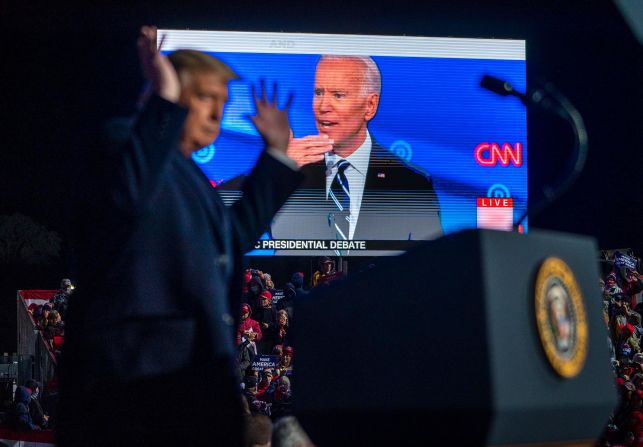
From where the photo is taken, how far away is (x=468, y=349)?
116 centimetres

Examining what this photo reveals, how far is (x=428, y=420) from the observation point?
1195mm

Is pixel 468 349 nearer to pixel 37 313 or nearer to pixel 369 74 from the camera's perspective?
pixel 369 74

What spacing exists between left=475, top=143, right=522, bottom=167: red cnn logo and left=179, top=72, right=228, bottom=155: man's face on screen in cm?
514

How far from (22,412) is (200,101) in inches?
168

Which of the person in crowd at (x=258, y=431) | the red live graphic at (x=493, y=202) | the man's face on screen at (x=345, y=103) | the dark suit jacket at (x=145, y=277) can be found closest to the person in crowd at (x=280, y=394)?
the man's face on screen at (x=345, y=103)

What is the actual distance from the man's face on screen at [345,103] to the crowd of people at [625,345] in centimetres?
216

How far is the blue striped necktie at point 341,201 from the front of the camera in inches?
267

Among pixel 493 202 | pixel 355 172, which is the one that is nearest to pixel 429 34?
pixel 355 172

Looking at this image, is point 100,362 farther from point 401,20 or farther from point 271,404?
point 401,20

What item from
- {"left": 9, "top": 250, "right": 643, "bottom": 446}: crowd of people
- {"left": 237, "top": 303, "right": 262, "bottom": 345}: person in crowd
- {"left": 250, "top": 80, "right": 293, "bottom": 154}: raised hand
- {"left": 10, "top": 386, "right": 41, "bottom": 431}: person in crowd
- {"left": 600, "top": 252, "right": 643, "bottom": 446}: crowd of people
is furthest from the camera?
{"left": 237, "top": 303, "right": 262, "bottom": 345}: person in crowd

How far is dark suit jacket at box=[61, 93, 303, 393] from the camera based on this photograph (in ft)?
4.97

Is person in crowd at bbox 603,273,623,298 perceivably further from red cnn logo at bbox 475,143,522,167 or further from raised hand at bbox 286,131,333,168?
raised hand at bbox 286,131,333,168

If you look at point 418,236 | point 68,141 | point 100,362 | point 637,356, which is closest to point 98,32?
point 68,141

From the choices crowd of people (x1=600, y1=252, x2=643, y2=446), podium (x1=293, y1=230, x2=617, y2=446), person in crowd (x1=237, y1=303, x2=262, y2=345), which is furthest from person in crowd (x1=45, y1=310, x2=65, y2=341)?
podium (x1=293, y1=230, x2=617, y2=446)
